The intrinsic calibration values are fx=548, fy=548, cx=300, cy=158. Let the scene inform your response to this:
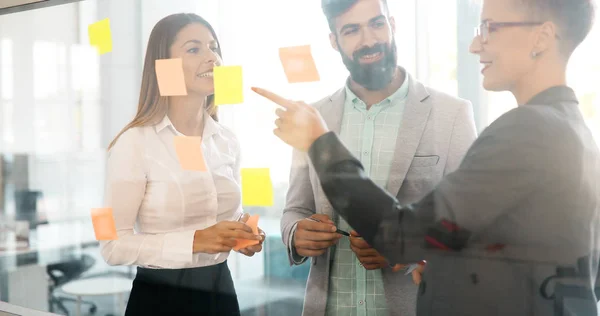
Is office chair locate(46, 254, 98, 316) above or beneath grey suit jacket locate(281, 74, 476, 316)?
beneath

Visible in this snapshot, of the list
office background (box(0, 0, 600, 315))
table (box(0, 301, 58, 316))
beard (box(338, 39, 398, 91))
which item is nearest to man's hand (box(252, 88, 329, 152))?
office background (box(0, 0, 600, 315))

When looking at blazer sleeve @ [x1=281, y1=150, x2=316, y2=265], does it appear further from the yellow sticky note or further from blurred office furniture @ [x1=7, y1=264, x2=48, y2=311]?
blurred office furniture @ [x1=7, y1=264, x2=48, y2=311]

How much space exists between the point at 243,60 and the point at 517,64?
27.7 inches

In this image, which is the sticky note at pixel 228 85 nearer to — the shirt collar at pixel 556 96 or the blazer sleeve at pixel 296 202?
the blazer sleeve at pixel 296 202

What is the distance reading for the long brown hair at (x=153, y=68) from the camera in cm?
155

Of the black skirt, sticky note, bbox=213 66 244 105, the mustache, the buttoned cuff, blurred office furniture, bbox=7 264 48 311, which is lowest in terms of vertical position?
blurred office furniture, bbox=7 264 48 311

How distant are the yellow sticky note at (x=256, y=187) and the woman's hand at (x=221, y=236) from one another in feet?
0.24

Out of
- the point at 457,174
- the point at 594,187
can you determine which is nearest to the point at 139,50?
the point at 457,174

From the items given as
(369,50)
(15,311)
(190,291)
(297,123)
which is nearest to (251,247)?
(190,291)

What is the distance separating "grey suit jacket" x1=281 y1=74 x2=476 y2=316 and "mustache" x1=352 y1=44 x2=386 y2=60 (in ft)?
0.31

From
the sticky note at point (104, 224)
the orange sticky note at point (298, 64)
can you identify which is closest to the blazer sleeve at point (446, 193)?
the orange sticky note at point (298, 64)

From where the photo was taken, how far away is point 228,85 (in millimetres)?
1504

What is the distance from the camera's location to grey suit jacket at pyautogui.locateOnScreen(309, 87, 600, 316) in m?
1.04

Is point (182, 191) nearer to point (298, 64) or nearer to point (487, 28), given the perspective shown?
point (298, 64)
